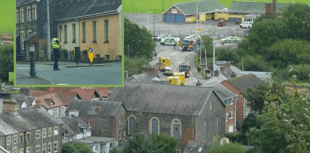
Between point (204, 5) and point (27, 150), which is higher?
point (204, 5)

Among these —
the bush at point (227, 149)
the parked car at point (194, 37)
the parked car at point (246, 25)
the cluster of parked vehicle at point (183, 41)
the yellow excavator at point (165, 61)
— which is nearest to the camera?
the bush at point (227, 149)

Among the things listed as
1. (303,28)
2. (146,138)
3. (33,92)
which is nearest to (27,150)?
(146,138)

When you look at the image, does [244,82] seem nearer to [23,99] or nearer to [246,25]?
[23,99]

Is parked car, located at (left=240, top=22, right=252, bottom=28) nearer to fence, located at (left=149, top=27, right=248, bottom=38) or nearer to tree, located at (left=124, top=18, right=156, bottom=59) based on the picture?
fence, located at (left=149, top=27, right=248, bottom=38)

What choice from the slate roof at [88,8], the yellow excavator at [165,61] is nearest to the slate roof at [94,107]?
the yellow excavator at [165,61]

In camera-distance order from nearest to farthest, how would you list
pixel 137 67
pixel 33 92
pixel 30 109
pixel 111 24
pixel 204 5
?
pixel 111 24
pixel 30 109
pixel 33 92
pixel 137 67
pixel 204 5

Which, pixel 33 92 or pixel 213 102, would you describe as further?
pixel 33 92

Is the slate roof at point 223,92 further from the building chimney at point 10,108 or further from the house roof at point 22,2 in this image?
the house roof at point 22,2

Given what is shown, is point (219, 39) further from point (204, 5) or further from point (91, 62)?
point (91, 62)
